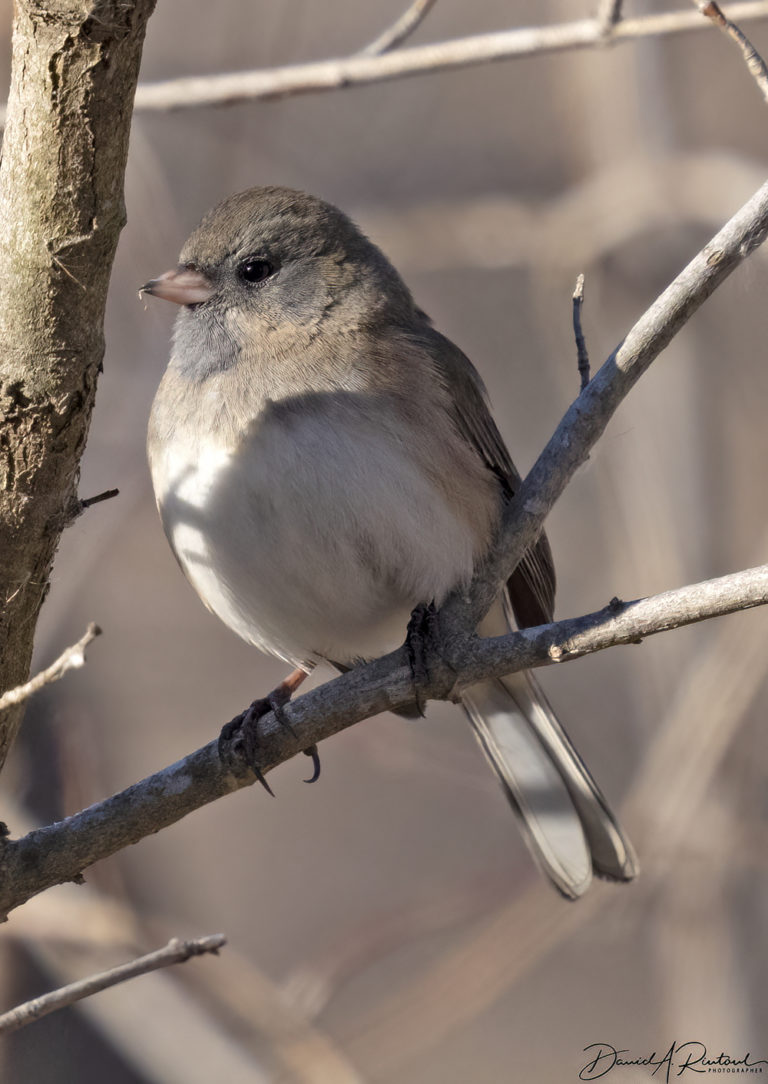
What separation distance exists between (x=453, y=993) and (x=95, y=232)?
2.26 metres

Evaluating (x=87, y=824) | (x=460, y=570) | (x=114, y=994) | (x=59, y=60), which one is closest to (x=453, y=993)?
(x=114, y=994)

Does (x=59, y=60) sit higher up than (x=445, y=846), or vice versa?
(x=59, y=60)

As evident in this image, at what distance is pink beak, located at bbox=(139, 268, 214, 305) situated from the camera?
8.13ft

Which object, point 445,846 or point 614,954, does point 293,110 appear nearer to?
point 445,846

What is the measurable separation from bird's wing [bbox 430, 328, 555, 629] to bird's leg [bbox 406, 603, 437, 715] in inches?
18.5

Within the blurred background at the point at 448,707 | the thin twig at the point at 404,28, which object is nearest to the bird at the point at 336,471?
the thin twig at the point at 404,28

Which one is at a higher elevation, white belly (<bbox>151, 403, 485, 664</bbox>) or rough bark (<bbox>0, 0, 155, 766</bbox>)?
rough bark (<bbox>0, 0, 155, 766</bbox>)

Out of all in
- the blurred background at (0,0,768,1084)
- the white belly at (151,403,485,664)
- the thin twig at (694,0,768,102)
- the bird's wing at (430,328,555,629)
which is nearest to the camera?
the thin twig at (694,0,768,102)

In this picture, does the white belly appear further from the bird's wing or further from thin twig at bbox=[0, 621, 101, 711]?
thin twig at bbox=[0, 621, 101, 711]

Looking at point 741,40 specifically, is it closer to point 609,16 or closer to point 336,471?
point 609,16

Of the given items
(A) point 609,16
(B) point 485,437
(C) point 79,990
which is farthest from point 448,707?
(C) point 79,990

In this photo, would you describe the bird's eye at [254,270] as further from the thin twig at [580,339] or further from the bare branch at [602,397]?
the bare branch at [602,397]

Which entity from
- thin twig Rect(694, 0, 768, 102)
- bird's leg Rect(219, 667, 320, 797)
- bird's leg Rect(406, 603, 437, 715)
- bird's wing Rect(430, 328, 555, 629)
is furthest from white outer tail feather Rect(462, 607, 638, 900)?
thin twig Rect(694, 0, 768, 102)

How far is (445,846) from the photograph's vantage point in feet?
12.9
